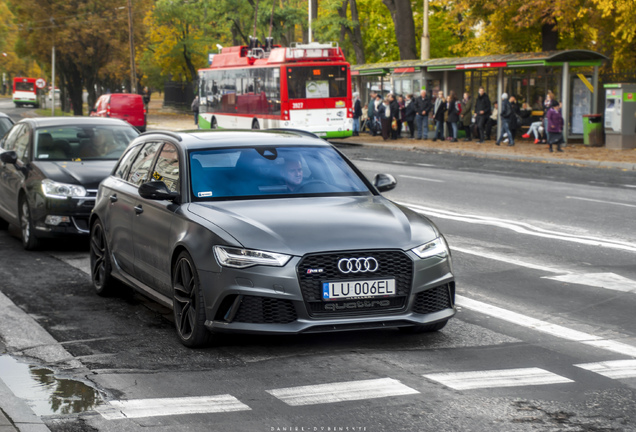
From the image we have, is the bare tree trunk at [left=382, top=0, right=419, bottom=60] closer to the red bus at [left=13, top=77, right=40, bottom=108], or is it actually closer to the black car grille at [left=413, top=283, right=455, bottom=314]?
the black car grille at [left=413, top=283, right=455, bottom=314]

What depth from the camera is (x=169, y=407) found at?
5.25m

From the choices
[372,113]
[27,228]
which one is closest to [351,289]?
[27,228]

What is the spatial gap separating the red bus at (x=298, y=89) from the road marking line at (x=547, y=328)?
85.2ft

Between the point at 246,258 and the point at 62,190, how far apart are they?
5.91 m

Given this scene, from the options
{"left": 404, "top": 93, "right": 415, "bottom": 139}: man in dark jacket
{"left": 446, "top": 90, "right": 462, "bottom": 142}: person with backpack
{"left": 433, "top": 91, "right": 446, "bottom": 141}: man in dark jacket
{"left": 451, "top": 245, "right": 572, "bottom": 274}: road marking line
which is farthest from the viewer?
{"left": 404, "top": 93, "right": 415, "bottom": 139}: man in dark jacket

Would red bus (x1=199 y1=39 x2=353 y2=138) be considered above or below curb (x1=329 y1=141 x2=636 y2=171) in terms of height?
above

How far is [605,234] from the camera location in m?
12.1

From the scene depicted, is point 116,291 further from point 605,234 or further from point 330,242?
point 605,234

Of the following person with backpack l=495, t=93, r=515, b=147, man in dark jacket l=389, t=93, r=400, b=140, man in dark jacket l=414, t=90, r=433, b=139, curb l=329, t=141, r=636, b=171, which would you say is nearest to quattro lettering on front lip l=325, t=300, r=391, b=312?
curb l=329, t=141, r=636, b=171

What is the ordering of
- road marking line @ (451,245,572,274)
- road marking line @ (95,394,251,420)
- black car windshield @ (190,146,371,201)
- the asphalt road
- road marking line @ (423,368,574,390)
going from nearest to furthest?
the asphalt road
road marking line @ (95,394,251,420)
road marking line @ (423,368,574,390)
black car windshield @ (190,146,371,201)
road marking line @ (451,245,572,274)

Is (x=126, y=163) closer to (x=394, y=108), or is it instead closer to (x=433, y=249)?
(x=433, y=249)

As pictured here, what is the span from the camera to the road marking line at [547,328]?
21.3 feet

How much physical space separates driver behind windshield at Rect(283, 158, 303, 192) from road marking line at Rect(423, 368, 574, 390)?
6.92 ft

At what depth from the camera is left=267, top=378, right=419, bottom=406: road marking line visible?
5312 mm
